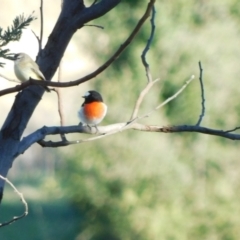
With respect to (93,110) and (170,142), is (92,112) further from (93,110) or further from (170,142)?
(170,142)

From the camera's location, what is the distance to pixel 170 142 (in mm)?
9781

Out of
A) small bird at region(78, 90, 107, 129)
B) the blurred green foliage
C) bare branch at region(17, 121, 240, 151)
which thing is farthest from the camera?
the blurred green foliage

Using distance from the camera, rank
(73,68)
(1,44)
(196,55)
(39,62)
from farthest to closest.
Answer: (73,68), (196,55), (39,62), (1,44)

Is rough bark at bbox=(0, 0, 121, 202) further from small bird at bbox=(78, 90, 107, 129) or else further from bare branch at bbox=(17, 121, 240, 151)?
small bird at bbox=(78, 90, 107, 129)

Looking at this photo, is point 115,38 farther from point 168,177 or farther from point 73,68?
point 73,68

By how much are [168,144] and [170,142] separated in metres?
0.05

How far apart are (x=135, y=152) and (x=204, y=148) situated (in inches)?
38.1

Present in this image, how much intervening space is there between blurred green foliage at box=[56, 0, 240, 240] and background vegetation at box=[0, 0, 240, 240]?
14 millimetres

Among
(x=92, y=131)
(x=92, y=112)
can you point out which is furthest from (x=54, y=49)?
(x=92, y=112)

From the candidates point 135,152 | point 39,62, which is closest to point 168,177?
point 135,152

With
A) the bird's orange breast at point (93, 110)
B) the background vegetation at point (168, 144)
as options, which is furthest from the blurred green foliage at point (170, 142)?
the bird's orange breast at point (93, 110)

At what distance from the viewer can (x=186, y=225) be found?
385 inches

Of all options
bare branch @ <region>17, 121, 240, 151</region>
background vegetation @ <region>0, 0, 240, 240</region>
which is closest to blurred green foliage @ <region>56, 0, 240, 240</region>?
background vegetation @ <region>0, 0, 240, 240</region>

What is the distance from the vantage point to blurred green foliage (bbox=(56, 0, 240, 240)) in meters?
9.28
